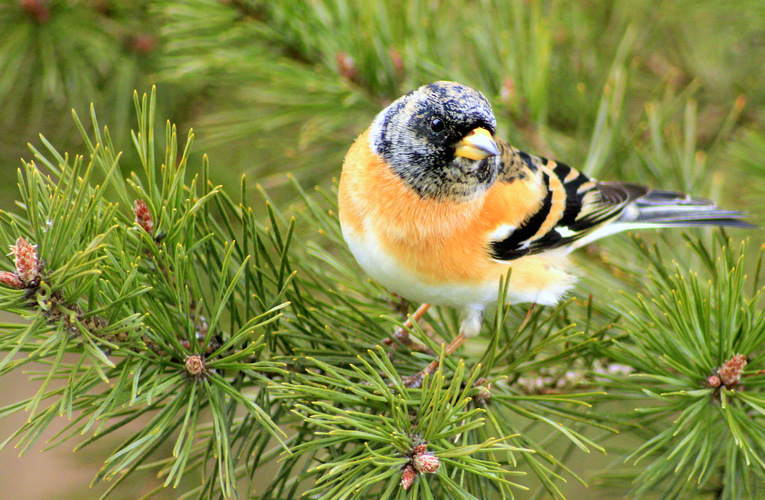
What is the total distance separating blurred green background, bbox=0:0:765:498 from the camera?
1966mm

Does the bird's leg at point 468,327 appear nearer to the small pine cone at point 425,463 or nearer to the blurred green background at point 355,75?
the small pine cone at point 425,463

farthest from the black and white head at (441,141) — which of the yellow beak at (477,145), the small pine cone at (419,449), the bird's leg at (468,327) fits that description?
the small pine cone at (419,449)

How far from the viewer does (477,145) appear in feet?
5.12

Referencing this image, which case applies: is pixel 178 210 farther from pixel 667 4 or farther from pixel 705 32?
pixel 705 32

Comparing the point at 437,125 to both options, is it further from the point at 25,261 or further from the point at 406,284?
the point at 25,261

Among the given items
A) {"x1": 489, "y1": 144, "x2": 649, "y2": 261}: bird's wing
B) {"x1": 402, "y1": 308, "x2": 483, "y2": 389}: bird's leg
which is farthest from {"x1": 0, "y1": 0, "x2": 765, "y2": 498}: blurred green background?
{"x1": 402, "y1": 308, "x2": 483, "y2": 389}: bird's leg

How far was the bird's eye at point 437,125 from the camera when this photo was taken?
5.40ft

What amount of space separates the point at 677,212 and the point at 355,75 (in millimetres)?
1091

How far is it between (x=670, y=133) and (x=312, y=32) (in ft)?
4.00

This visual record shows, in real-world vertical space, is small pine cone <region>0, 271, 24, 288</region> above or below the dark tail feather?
above

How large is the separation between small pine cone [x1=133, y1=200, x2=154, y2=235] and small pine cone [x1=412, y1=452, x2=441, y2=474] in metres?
0.62

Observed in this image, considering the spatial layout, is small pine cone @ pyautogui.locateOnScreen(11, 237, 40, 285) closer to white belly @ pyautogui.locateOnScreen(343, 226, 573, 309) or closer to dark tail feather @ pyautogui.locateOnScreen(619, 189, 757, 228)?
white belly @ pyautogui.locateOnScreen(343, 226, 573, 309)

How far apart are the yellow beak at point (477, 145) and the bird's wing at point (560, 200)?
26 centimetres

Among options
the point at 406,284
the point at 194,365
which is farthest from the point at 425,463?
the point at 406,284
